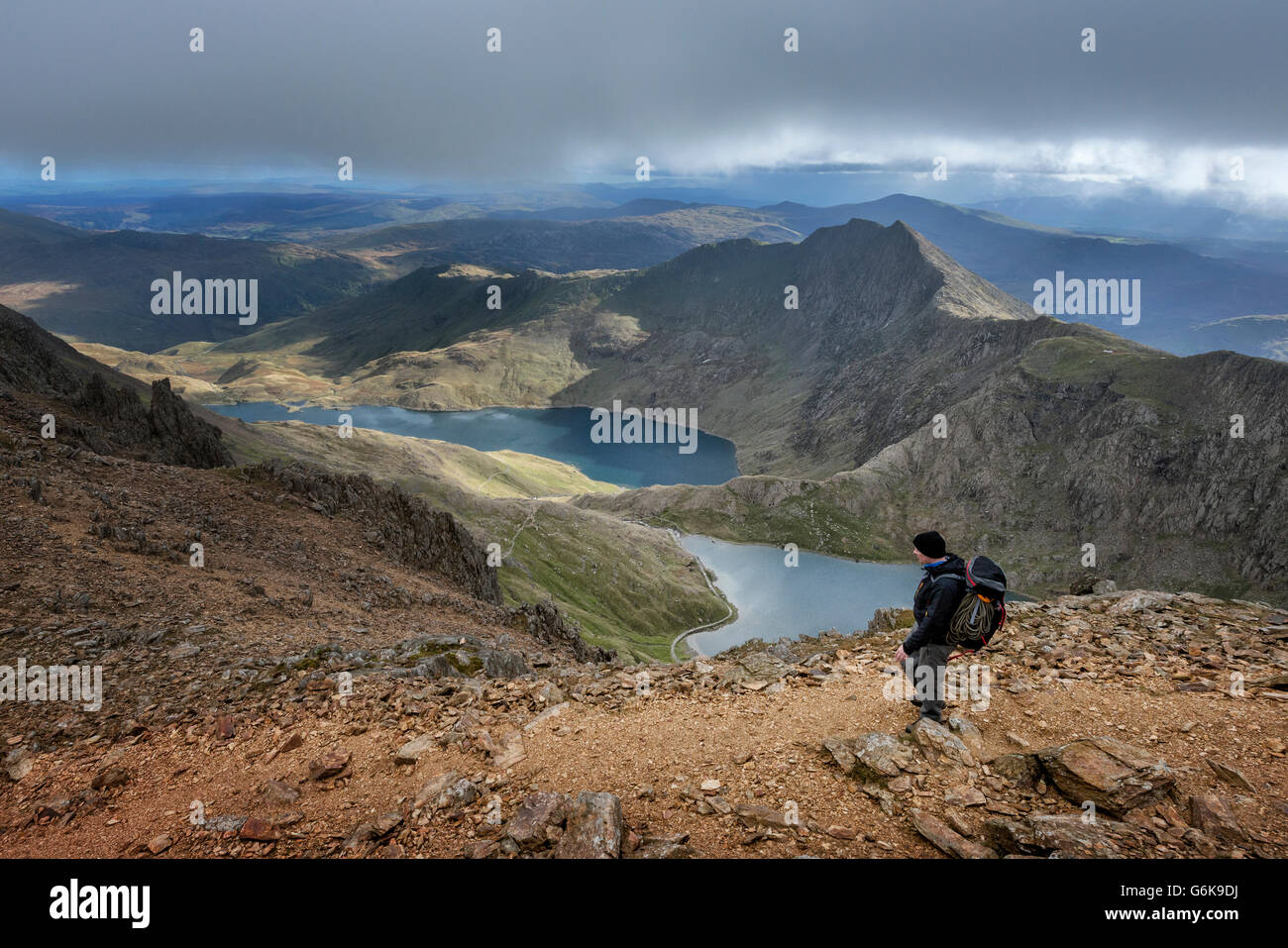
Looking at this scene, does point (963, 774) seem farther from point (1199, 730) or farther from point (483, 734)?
point (483, 734)

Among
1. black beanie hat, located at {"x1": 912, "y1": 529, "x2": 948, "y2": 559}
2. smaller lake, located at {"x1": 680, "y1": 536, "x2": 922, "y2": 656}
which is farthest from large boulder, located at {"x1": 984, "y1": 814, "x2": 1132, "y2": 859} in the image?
smaller lake, located at {"x1": 680, "y1": 536, "x2": 922, "y2": 656}

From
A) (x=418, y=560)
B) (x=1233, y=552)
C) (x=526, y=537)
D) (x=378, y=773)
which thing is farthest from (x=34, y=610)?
(x=1233, y=552)

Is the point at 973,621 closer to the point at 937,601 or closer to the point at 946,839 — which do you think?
the point at 937,601

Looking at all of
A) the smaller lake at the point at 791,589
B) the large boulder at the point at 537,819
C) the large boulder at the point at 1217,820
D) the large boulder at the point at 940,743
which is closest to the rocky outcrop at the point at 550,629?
the large boulder at the point at 537,819

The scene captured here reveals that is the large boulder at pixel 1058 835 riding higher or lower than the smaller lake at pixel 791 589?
higher

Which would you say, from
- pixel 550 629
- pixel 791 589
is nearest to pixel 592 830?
pixel 550 629

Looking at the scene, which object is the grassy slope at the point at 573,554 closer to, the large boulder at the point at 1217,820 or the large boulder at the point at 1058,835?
the large boulder at the point at 1058,835

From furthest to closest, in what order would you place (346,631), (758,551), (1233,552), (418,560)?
1. (758,551)
2. (1233,552)
3. (418,560)
4. (346,631)

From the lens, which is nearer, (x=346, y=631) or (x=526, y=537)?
(x=346, y=631)
